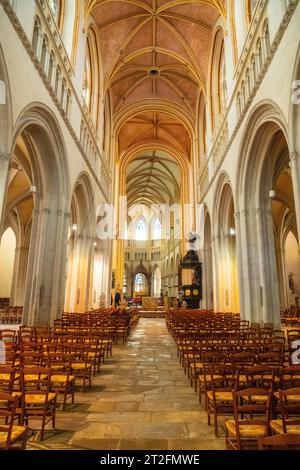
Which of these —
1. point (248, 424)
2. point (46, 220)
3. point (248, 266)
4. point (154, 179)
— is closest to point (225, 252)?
point (248, 266)

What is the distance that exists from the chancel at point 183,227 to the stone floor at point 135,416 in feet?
0.08

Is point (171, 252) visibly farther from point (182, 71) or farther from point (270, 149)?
point (270, 149)

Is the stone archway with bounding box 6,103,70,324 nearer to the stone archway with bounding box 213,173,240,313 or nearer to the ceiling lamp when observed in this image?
the stone archway with bounding box 213,173,240,313

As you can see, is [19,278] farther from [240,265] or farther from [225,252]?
[240,265]

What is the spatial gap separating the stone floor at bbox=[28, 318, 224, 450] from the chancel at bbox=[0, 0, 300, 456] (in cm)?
3

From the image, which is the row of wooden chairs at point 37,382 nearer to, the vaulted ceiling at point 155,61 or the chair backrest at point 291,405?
the chair backrest at point 291,405

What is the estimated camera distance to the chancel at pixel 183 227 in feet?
11.5

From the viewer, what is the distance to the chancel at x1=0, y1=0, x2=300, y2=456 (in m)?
3.51

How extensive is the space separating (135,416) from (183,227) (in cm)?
2501

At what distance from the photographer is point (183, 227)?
2838cm

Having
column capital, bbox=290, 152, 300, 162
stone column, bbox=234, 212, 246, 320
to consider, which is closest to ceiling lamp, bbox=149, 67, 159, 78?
stone column, bbox=234, 212, 246, 320

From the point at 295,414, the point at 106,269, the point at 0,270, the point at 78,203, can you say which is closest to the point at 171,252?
the point at 106,269

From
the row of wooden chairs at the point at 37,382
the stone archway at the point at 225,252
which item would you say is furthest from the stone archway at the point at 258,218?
the row of wooden chairs at the point at 37,382
